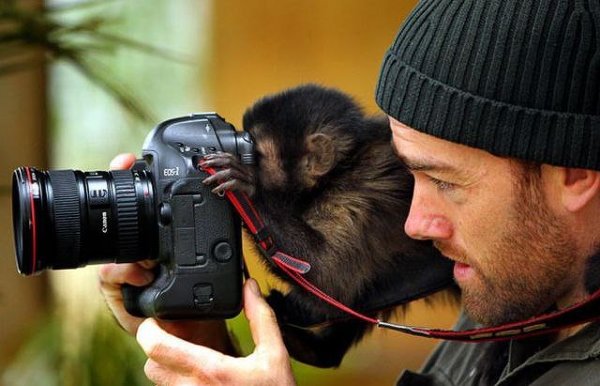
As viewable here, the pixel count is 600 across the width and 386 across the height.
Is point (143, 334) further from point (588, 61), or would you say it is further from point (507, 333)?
point (588, 61)

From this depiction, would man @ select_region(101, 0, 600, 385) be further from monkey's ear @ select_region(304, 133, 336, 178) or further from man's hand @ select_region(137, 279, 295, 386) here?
monkey's ear @ select_region(304, 133, 336, 178)

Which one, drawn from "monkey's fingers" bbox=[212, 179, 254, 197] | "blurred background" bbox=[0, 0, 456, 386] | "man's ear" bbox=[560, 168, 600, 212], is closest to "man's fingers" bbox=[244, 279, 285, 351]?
"monkey's fingers" bbox=[212, 179, 254, 197]

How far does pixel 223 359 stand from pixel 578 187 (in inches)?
20.1

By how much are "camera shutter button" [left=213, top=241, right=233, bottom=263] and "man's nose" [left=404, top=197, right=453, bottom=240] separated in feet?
0.82

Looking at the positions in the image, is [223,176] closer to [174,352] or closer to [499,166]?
[174,352]

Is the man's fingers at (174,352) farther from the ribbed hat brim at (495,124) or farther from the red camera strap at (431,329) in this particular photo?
the ribbed hat brim at (495,124)

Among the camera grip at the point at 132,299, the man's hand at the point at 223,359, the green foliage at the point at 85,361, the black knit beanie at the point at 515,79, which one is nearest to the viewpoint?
the black knit beanie at the point at 515,79

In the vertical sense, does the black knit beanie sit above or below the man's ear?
above

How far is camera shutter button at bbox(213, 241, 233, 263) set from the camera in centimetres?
153

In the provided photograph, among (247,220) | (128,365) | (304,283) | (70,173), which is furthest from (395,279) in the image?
(128,365)

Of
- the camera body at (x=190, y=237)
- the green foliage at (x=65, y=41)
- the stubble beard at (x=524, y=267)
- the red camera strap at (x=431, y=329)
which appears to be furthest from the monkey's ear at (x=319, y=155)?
the green foliage at (x=65, y=41)

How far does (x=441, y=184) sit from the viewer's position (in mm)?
1469

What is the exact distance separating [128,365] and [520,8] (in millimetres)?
1396

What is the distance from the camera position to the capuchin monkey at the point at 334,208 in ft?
5.80
